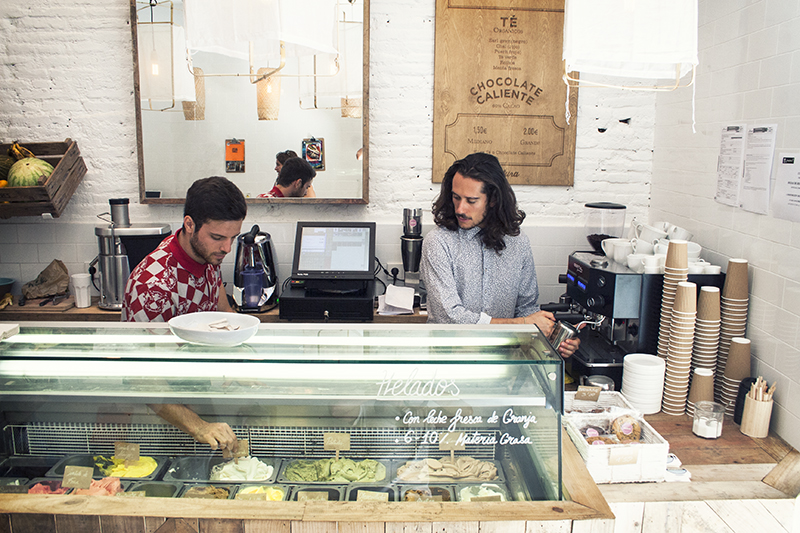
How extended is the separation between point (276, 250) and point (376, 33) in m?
1.51

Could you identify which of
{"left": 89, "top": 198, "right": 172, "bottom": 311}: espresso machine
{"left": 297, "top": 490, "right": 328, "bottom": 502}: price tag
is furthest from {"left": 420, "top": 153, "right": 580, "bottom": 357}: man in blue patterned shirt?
{"left": 89, "top": 198, "right": 172, "bottom": 311}: espresso machine

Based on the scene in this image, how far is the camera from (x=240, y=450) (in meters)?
1.58

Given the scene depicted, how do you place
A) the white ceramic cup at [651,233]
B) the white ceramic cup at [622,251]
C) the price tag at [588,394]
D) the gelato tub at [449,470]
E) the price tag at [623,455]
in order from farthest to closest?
the white ceramic cup at [651,233], the white ceramic cup at [622,251], the price tag at [588,394], the price tag at [623,455], the gelato tub at [449,470]

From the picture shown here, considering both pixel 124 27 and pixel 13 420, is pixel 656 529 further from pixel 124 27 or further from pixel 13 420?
pixel 124 27

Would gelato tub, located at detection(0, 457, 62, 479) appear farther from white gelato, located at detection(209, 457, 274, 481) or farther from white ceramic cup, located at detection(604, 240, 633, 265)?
white ceramic cup, located at detection(604, 240, 633, 265)

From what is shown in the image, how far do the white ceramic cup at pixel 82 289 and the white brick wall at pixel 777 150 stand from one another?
338 centimetres

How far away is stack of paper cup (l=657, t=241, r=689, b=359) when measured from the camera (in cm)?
223

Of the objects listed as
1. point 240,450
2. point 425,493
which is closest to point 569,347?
point 425,493

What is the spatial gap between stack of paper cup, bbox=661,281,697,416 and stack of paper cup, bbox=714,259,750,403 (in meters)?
0.20

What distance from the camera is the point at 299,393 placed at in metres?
1.48

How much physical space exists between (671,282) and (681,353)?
0.93 feet

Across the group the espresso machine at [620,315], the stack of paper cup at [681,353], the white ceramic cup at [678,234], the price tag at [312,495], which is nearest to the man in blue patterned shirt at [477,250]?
the espresso machine at [620,315]

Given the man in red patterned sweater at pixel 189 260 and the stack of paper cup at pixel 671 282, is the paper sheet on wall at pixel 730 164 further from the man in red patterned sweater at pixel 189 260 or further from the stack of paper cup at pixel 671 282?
the man in red patterned sweater at pixel 189 260

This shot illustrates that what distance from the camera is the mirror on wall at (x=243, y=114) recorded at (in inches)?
138
